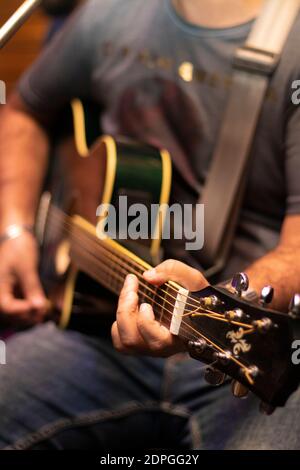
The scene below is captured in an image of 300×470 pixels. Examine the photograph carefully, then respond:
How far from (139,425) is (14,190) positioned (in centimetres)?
52

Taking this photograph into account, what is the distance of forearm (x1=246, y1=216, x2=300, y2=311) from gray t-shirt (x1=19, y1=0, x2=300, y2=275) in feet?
0.25

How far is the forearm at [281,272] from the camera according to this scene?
32.1 inches

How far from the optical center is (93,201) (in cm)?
111

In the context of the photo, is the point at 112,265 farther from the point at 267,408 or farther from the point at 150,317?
the point at 267,408

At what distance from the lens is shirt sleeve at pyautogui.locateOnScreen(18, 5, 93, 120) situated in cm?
127

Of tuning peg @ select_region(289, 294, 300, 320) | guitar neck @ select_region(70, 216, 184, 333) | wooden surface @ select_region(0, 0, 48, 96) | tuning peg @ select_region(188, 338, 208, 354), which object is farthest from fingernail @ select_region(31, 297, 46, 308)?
wooden surface @ select_region(0, 0, 48, 96)

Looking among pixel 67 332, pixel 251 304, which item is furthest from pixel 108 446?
pixel 251 304

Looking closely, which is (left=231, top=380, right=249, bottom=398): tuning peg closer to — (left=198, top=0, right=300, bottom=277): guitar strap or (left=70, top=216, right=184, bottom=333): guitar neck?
(left=70, top=216, right=184, bottom=333): guitar neck

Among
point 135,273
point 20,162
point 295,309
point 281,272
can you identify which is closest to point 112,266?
point 135,273

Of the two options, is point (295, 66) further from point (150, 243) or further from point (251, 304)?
point (251, 304)

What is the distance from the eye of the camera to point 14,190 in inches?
52.1

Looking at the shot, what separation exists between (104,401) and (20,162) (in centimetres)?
52

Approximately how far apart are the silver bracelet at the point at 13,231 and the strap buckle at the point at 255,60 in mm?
502

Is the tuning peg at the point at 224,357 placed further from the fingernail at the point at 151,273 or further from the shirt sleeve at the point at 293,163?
the shirt sleeve at the point at 293,163
